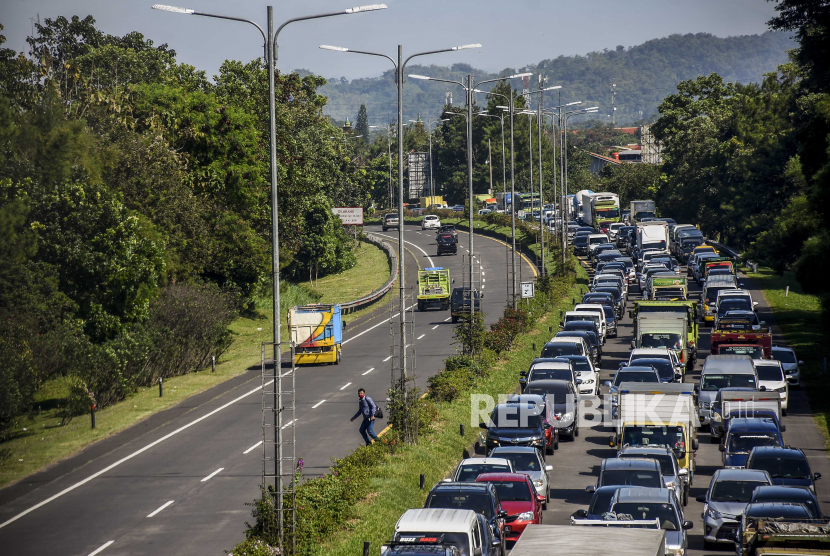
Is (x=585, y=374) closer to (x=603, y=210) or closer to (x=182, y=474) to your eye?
(x=182, y=474)

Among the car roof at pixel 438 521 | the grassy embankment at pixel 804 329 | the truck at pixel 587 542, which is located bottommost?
the grassy embankment at pixel 804 329

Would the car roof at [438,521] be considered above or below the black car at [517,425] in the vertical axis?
above

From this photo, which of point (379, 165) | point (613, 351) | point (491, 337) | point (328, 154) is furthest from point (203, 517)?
point (379, 165)

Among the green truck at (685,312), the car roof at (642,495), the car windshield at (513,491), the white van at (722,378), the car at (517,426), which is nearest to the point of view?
the car roof at (642,495)

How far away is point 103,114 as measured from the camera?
5291cm

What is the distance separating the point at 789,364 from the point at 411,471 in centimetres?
2074

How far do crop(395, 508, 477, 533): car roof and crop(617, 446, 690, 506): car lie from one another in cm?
779

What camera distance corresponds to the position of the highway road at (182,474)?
2161cm

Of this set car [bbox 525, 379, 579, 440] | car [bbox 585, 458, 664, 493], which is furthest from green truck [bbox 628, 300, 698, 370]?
car [bbox 585, 458, 664, 493]

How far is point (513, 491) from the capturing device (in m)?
20.3

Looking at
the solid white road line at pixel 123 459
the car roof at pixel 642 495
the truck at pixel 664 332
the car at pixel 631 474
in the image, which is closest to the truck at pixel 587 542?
Answer: the car roof at pixel 642 495

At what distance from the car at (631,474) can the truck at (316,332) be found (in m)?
22.3

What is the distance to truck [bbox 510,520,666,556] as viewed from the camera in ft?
42.5

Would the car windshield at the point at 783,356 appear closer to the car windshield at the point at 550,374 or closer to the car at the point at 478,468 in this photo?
the car windshield at the point at 550,374
